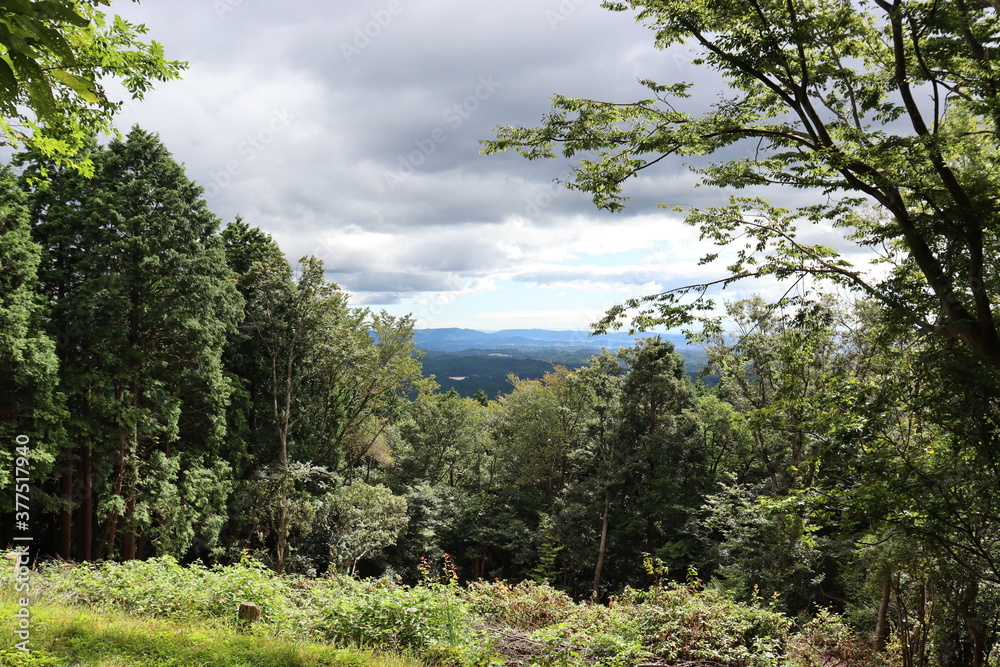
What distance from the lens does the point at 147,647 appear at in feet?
15.4

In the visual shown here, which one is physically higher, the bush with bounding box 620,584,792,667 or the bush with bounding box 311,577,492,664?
the bush with bounding box 311,577,492,664

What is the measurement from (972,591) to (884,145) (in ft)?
19.0

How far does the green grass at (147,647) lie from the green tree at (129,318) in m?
9.17

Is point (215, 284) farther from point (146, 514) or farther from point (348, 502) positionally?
point (348, 502)

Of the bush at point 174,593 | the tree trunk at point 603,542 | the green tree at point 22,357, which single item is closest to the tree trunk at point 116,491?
the green tree at point 22,357

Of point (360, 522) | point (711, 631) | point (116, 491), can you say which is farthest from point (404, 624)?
point (360, 522)

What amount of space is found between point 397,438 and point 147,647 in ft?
81.4

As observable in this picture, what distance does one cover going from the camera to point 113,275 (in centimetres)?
1300

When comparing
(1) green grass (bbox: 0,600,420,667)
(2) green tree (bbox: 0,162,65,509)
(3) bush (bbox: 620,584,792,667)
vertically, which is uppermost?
(2) green tree (bbox: 0,162,65,509)

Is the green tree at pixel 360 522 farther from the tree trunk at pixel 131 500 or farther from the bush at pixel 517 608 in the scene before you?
A: the bush at pixel 517 608

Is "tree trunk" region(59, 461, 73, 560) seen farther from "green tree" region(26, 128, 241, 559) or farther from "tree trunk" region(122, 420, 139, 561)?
"tree trunk" region(122, 420, 139, 561)

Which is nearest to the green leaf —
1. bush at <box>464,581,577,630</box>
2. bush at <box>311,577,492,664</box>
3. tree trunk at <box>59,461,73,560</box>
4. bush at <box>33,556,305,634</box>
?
bush at <box>311,577,492,664</box>

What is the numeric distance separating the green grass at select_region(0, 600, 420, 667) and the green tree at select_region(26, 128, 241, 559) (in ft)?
30.1

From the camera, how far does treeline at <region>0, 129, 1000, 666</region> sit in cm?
562
